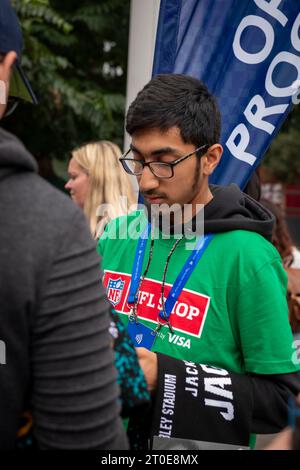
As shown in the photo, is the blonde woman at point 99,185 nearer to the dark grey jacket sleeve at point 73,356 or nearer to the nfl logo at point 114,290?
the nfl logo at point 114,290

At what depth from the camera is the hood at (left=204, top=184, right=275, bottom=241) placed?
2.07m

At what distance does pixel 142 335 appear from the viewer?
2.06m

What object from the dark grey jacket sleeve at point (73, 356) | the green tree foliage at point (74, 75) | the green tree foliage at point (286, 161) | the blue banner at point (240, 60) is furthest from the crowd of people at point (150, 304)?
the green tree foliage at point (286, 161)

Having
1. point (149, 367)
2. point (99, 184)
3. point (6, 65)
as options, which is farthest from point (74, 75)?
point (6, 65)

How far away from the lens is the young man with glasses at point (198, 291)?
1812 mm

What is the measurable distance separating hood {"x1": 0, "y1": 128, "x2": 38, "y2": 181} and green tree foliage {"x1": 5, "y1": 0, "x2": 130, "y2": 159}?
5.81 meters

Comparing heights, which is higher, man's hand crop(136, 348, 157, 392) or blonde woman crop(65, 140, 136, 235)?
man's hand crop(136, 348, 157, 392)

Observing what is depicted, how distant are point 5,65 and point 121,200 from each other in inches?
116

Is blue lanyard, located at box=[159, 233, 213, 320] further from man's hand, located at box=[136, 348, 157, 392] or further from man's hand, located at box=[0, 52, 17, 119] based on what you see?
man's hand, located at box=[0, 52, 17, 119]

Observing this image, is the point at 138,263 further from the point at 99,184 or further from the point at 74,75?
the point at 74,75

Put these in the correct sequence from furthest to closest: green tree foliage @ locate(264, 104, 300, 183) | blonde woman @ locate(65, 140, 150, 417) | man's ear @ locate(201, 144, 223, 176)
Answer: green tree foliage @ locate(264, 104, 300, 183) → blonde woman @ locate(65, 140, 150, 417) → man's ear @ locate(201, 144, 223, 176)

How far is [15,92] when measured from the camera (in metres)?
1.53

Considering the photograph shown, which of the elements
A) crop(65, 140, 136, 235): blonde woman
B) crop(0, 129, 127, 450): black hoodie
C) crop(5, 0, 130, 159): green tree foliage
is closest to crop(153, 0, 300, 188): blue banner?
crop(65, 140, 136, 235): blonde woman
